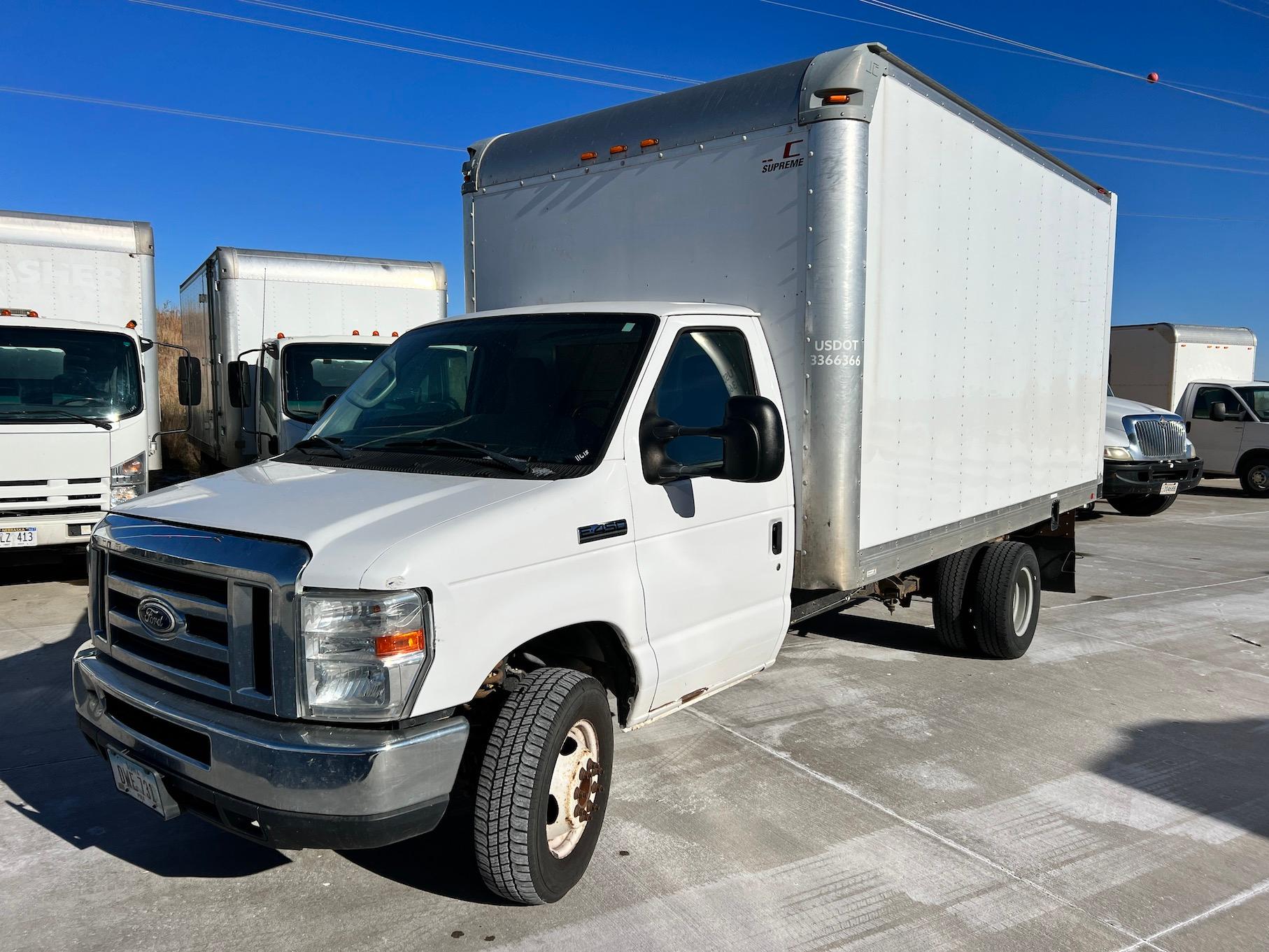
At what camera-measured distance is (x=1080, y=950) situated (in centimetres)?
334

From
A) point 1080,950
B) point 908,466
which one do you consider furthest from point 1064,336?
point 1080,950

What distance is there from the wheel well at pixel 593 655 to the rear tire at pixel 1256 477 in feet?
62.6

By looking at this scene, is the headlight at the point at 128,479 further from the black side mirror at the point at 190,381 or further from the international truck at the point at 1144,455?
the international truck at the point at 1144,455

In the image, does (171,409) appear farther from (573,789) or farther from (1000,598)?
(573,789)

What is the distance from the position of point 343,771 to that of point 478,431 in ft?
5.05

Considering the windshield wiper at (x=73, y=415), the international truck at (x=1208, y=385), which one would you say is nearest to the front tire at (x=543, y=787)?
the windshield wiper at (x=73, y=415)

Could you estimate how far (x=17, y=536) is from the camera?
8141 millimetres

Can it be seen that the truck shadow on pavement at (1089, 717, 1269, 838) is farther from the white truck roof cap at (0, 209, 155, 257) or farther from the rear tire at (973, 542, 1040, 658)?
the white truck roof cap at (0, 209, 155, 257)

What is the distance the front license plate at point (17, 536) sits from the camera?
26.6ft

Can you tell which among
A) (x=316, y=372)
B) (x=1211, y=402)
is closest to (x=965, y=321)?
(x=316, y=372)

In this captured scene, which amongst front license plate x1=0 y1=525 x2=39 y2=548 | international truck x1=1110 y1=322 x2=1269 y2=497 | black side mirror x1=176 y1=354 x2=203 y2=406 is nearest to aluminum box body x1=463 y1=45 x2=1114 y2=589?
front license plate x1=0 y1=525 x2=39 y2=548

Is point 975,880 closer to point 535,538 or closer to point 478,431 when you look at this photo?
point 535,538

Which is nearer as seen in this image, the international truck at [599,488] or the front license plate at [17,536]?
the international truck at [599,488]

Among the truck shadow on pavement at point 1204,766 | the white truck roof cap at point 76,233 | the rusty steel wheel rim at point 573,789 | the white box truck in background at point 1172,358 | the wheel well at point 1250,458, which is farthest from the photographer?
the white box truck in background at point 1172,358
